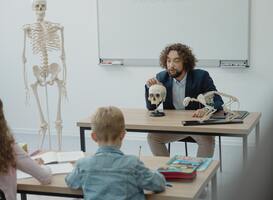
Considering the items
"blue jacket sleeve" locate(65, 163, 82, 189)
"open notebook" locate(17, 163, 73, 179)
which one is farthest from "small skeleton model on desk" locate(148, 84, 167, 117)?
"blue jacket sleeve" locate(65, 163, 82, 189)

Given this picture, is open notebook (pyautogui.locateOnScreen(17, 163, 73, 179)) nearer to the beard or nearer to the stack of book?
the stack of book

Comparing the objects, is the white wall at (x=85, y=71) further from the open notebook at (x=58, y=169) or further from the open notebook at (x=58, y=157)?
the open notebook at (x=58, y=169)

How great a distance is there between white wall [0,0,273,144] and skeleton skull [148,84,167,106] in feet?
5.64

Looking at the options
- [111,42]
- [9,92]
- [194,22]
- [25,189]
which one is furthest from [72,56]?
[25,189]

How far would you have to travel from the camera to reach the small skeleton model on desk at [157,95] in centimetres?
376

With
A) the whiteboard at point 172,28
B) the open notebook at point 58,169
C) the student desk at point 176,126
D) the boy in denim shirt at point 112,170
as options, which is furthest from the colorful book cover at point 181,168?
the whiteboard at point 172,28

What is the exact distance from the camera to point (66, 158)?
279 centimetres

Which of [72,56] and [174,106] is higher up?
[72,56]

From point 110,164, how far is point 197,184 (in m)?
0.45

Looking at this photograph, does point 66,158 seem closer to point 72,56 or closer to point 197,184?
point 197,184

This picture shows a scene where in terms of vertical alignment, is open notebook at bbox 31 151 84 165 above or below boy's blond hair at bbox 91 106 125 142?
below

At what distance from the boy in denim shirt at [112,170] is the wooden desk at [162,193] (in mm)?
57

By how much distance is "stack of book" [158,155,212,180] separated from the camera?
229cm

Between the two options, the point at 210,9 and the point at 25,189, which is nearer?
the point at 25,189
